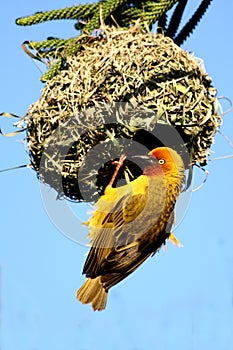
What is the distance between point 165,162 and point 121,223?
0.90ft

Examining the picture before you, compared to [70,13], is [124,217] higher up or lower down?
lower down

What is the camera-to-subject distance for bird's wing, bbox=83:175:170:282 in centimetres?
17450

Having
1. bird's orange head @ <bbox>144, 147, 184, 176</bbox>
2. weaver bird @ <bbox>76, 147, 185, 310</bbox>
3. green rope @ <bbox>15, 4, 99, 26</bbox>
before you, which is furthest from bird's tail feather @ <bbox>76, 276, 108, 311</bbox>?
green rope @ <bbox>15, 4, 99, 26</bbox>

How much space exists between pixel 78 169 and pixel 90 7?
0.60 metres

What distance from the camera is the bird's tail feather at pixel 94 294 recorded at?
573 ft

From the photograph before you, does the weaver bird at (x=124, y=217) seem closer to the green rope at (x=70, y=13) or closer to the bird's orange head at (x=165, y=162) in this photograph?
the bird's orange head at (x=165, y=162)

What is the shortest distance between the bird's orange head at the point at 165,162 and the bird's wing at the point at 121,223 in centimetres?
4

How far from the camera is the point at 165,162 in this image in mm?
174500

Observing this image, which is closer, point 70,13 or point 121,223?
point 121,223

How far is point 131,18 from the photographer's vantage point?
17475cm

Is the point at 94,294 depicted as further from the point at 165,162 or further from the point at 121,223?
the point at 165,162

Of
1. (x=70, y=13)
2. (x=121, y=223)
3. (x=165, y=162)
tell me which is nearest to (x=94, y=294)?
(x=121, y=223)

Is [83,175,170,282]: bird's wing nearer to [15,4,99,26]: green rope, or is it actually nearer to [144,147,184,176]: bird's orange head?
[144,147,184,176]: bird's orange head

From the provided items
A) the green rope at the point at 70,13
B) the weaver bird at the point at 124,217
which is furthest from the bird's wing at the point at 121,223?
the green rope at the point at 70,13
